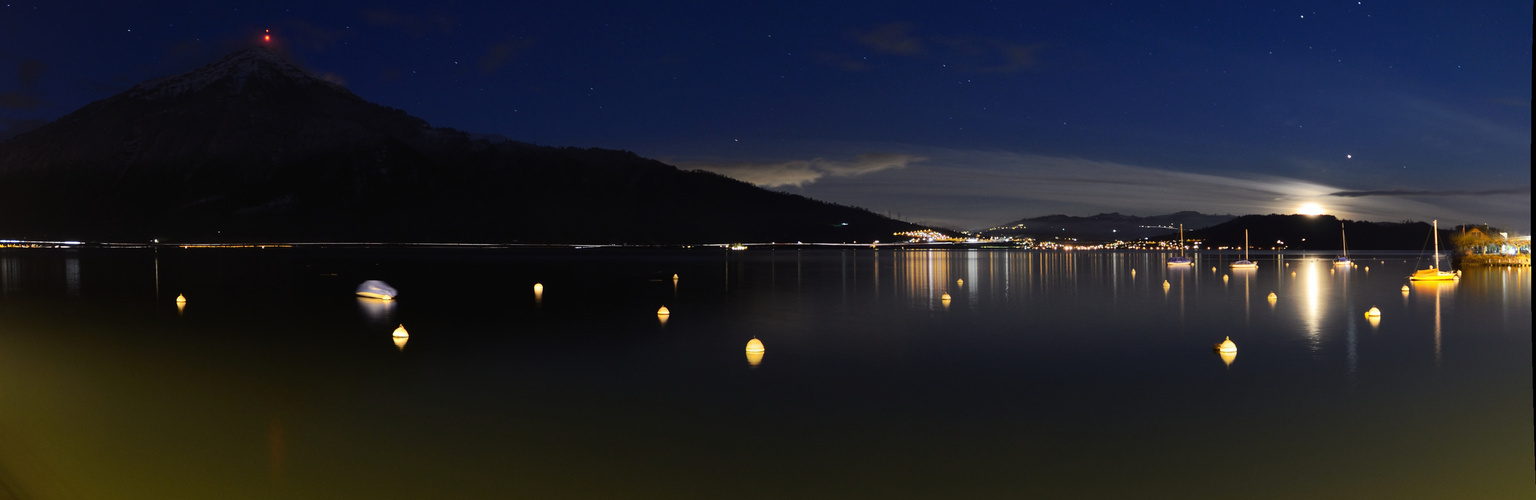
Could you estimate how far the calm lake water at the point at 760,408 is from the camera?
10828 mm

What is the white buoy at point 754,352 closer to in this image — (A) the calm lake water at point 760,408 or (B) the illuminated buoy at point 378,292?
(A) the calm lake water at point 760,408

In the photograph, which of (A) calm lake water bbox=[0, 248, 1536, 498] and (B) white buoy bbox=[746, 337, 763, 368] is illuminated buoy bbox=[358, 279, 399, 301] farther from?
(B) white buoy bbox=[746, 337, 763, 368]

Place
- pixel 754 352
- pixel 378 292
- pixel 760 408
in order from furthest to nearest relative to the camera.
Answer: pixel 378 292, pixel 754 352, pixel 760 408

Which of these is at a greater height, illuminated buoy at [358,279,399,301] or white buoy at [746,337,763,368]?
illuminated buoy at [358,279,399,301]

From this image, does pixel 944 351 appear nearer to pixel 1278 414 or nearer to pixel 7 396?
pixel 1278 414

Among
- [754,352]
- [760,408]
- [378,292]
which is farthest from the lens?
[378,292]

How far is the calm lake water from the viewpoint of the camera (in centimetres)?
1083

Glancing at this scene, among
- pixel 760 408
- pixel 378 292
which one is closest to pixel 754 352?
pixel 760 408

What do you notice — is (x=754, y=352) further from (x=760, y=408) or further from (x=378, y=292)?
(x=378, y=292)

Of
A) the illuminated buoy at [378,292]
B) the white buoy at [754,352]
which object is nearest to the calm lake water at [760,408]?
the white buoy at [754,352]

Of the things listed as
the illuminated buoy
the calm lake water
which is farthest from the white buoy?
the illuminated buoy

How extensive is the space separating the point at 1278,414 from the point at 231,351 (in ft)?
76.7

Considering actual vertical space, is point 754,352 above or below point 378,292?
below

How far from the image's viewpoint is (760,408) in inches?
595
